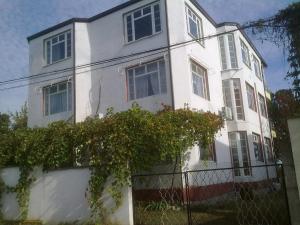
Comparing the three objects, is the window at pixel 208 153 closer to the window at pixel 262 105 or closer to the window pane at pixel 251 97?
the window pane at pixel 251 97

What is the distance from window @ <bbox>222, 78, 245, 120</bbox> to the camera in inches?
829

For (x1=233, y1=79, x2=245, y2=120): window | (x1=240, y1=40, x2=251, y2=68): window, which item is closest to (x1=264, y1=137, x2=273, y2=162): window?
(x1=233, y1=79, x2=245, y2=120): window

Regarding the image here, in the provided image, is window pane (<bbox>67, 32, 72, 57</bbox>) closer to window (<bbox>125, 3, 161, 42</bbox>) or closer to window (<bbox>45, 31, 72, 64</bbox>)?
window (<bbox>45, 31, 72, 64</bbox>)

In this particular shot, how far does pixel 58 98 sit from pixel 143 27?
6.83 metres

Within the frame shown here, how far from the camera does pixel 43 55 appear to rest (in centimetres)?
2198

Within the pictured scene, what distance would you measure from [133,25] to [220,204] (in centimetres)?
1026

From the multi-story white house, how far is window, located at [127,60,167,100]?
0.16 ft

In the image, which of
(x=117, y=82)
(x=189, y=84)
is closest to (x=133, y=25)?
(x=117, y=82)

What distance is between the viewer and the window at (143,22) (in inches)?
705

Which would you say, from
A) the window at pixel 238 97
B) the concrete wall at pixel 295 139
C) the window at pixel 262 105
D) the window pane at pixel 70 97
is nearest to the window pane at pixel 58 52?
the window pane at pixel 70 97

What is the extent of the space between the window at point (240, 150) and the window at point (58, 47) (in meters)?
10.9

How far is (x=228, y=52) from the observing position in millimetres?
21531

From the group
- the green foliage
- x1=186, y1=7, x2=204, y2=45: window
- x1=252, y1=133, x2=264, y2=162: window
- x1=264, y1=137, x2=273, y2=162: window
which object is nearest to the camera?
the green foliage

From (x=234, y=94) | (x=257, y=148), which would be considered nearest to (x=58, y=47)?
(x=234, y=94)
